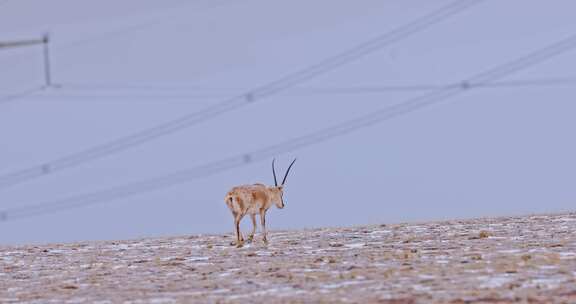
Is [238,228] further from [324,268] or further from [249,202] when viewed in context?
[324,268]

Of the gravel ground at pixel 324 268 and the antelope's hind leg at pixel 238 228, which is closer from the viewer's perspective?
the gravel ground at pixel 324 268

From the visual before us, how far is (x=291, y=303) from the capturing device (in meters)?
17.7

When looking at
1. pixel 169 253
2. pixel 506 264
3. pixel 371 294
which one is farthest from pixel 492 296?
pixel 169 253

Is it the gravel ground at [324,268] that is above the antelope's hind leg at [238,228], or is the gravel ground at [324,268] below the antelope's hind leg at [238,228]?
below

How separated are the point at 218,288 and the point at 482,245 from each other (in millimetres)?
7932

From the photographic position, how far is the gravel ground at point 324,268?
1866 centimetres

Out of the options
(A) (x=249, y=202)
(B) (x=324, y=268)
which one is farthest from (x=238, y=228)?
(B) (x=324, y=268)

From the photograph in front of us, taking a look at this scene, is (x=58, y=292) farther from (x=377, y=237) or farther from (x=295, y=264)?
(x=377, y=237)

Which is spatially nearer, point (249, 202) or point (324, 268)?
point (324, 268)

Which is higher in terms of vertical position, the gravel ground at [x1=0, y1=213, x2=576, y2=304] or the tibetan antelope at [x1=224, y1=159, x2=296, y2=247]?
the tibetan antelope at [x1=224, y1=159, x2=296, y2=247]

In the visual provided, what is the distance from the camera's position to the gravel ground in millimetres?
18656

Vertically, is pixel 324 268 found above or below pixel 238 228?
below

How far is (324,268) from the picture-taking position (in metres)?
22.7

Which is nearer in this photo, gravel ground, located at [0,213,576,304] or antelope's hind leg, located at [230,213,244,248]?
gravel ground, located at [0,213,576,304]
